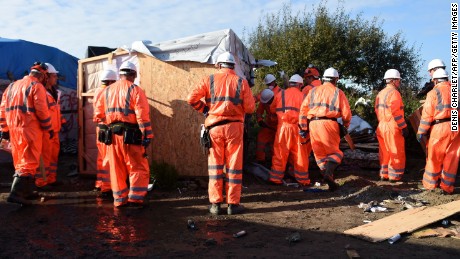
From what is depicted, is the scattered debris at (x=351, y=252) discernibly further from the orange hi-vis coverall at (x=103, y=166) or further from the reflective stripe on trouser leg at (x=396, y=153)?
the reflective stripe on trouser leg at (x=396, y=153)

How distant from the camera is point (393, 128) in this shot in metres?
8.76

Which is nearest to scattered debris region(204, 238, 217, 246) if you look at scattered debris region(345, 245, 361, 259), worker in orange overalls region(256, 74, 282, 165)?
scattered debris region(345, 245, 361, 259)

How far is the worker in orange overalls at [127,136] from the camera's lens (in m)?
6.34

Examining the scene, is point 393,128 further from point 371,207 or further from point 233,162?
point 233,162

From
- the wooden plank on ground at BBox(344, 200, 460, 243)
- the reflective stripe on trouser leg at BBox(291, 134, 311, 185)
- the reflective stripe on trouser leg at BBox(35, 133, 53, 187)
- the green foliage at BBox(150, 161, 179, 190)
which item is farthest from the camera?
the reflective stripe on trouser leg at BBox(291, 134, 311, 185)

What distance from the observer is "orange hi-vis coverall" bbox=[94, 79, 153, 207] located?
251 inches

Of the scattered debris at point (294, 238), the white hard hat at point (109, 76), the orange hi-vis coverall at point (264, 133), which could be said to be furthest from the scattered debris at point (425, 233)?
the white hard hat at point (109, 76)

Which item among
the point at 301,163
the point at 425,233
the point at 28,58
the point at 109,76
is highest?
the point at 28,58

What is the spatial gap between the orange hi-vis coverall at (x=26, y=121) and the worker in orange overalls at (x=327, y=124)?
459 cm

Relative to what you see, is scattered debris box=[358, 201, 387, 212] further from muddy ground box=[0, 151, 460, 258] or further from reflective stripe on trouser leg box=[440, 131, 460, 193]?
reflective stripe on trouser leg box=[440, 131, 460, 193]

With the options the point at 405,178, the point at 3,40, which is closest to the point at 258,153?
the point at 405,178

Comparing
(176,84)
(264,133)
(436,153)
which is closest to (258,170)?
(264,133)

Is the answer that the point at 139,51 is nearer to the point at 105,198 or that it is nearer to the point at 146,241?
the point at 105,198

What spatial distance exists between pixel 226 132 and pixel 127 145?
59.2 inches
